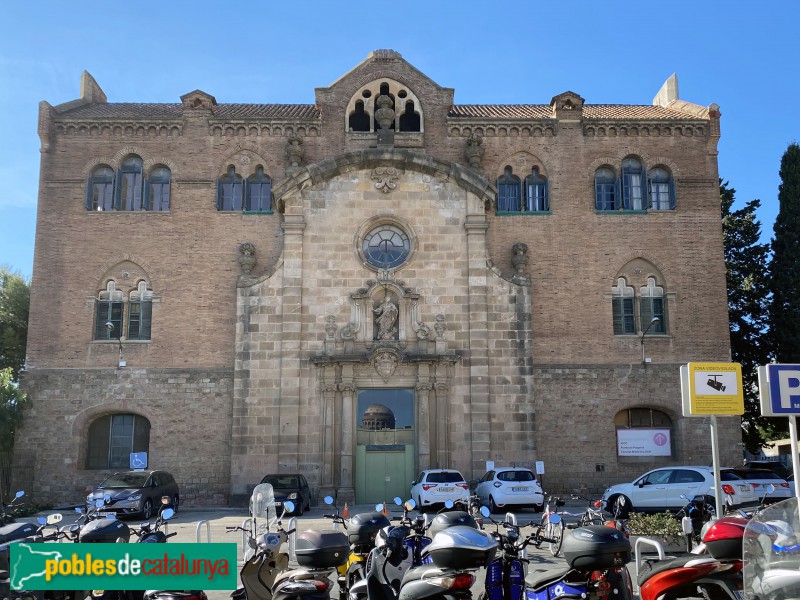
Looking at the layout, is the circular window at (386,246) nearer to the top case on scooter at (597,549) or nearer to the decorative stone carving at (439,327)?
the decorative stone carving at (439,327)

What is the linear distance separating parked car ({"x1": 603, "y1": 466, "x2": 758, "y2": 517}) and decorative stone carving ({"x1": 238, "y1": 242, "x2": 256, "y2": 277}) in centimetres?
1474

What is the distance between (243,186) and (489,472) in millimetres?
13997

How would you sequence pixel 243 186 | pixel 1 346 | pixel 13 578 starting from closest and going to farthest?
pixel 13 578
pixel 243 186
pixel 1 346

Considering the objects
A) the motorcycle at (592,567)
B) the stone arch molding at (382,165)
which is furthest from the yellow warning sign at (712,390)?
the stone arch molding at (382,165)

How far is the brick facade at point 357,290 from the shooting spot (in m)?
26.8

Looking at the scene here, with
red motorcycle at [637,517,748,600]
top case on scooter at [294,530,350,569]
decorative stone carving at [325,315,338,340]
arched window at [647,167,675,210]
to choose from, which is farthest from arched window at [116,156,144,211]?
red motorcycle at [637,517,748,600]

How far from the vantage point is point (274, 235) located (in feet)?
94.5

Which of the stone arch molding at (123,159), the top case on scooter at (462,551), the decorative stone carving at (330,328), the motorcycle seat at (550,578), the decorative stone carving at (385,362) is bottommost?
the motorcycle seat at (550,578)

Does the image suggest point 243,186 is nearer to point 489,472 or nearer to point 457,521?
point 489,472

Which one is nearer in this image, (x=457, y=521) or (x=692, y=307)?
(x=457, y=521)

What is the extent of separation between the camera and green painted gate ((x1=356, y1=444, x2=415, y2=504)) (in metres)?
26.5

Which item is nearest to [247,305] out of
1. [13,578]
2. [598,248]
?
[598,248]

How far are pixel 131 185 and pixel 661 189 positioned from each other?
2024 centimetres

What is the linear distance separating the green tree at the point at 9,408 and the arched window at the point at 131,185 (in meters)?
7.34
